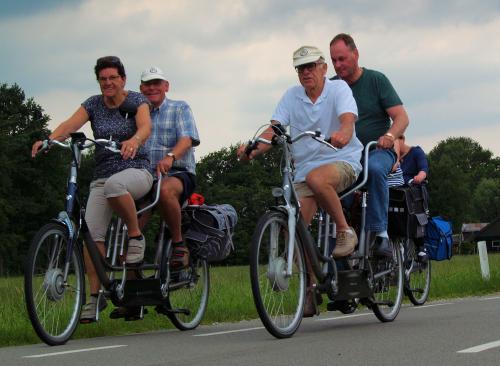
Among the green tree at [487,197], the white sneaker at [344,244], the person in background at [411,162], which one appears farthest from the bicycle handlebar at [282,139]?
the green tree at [487,197]

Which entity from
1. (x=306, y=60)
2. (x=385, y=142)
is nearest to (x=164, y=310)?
(x=385, y=142)

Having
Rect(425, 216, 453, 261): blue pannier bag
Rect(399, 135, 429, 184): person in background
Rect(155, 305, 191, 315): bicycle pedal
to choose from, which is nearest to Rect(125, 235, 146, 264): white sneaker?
Rect(155, 305, 191, 315): bicycle pedal

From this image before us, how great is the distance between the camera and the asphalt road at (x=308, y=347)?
252 inches

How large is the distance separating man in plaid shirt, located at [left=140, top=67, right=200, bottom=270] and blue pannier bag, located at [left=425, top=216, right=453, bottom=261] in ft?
15.8

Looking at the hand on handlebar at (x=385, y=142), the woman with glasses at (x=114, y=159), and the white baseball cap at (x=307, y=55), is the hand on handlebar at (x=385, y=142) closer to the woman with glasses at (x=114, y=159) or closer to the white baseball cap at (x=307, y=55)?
the white baseball cap at (x=307, y=55)

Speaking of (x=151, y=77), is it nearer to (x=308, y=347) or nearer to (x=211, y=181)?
(x=308, y=347)

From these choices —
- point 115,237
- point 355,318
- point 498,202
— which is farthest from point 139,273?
point 498,202

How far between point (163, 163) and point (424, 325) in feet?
7.94

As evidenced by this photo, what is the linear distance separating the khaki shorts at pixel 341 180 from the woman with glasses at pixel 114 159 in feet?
3.89

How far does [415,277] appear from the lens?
12875 millimetres

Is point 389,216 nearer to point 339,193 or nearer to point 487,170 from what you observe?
point 339,193

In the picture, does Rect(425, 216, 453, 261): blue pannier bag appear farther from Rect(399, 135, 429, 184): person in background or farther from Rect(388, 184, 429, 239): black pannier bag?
Rect(388, 184, 429, 239): black pannier bag

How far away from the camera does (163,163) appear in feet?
29.4

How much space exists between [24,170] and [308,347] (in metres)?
65.2
